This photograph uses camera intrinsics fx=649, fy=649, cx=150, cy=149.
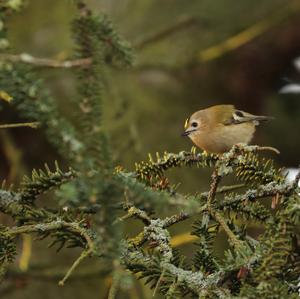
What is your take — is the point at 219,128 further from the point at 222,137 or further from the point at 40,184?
the point at 40,184

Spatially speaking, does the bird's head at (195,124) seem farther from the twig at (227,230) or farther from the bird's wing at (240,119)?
the twig at (227,230)

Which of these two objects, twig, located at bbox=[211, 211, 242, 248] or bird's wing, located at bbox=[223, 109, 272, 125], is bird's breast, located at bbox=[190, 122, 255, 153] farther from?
twig, located at bbox=[211, 211, 242, 248]

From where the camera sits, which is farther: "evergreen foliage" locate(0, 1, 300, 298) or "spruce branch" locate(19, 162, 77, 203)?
"spruce branch" locate(19, 162, 77, 203)

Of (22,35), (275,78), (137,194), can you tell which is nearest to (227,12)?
(275,78)

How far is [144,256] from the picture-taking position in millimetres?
1118

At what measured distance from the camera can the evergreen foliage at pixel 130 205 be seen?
2.57ft

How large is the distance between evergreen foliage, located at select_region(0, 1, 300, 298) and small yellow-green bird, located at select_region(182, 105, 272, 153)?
1.34 meters

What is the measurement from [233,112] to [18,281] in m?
1.18

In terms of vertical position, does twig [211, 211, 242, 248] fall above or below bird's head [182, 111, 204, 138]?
below

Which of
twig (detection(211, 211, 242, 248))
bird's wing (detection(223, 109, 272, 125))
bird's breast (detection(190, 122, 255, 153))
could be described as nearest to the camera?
twig (detection(211, 211, 242, 248))

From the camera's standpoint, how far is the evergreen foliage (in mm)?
783

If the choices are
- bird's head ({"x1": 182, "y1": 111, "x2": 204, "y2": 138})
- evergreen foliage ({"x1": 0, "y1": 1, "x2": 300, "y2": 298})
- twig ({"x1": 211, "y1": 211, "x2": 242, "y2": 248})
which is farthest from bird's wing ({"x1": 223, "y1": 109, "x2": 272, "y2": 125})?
twig ({"x1": 211, "y1": 211, "x2": 242, "y2": 248})

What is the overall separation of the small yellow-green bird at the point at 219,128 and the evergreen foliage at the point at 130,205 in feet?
4.39

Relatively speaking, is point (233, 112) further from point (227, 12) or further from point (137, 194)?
point (137, 194)
